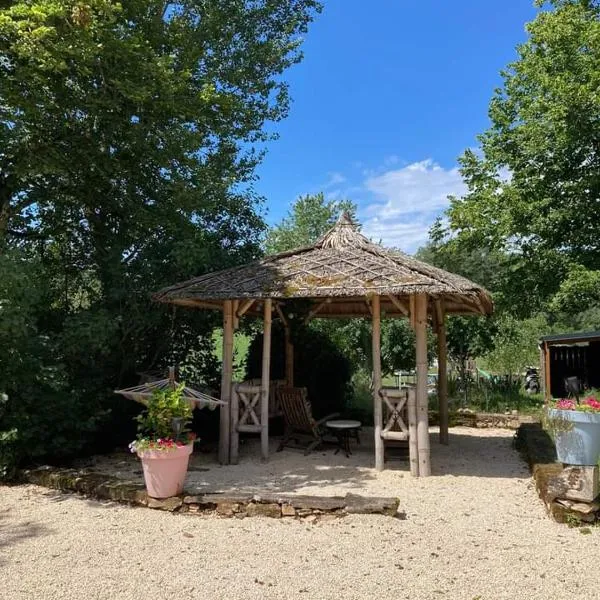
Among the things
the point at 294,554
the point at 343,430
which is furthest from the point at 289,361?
the point at 294,554

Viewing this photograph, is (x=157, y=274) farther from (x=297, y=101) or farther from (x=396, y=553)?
(x=297, y=101)

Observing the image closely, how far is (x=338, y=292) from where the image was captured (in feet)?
21.2

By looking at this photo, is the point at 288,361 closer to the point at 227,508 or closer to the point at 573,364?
the point at 227,508

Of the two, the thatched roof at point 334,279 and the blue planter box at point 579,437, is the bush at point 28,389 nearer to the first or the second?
the thatched roof at point 334,279

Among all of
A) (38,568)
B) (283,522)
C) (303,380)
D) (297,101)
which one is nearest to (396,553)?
(283,522)

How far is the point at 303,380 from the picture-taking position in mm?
11070

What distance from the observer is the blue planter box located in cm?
524

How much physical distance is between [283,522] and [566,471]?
266cm

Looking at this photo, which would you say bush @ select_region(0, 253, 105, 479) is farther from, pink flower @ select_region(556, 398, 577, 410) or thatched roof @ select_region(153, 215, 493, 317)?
pink flower @ select_region(556, 398, 577, 410)

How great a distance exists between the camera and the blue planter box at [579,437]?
17.2 feet

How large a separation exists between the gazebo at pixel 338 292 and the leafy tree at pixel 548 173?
7815 mm

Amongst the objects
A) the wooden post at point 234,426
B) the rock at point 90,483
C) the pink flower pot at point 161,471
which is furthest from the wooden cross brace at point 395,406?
the rock at point 90,483

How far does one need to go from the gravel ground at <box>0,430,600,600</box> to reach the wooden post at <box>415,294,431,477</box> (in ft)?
3.44

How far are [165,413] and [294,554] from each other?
2104 millimetres
